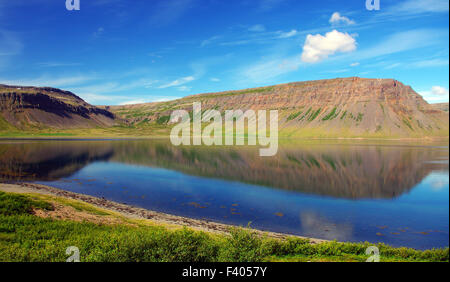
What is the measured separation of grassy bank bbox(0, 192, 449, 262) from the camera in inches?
489

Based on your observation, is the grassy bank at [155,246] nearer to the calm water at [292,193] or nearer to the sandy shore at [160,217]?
the sandy shore at [160,217]

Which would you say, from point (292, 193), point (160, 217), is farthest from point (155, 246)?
point (292, 193)

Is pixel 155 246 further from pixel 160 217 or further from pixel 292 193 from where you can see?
pixel 292 193

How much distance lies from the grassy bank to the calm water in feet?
33.0

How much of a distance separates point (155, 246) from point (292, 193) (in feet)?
117

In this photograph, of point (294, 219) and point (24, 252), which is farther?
point (294, 219)

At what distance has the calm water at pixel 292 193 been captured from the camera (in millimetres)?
28719

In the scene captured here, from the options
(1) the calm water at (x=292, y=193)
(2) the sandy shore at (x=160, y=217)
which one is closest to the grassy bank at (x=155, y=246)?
(2) the sandy shore at (x=160, y=217)

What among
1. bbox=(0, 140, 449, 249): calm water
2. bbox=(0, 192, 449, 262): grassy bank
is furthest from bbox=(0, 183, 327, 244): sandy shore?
bbox=(0, 192, 449, 262): grassy bank
